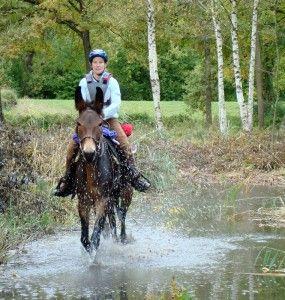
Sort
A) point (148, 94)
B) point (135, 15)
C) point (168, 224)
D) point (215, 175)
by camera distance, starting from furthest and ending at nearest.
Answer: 1. point (148, 94)
2. point (135, 15)
3. point (215, 175)
4. point (168, 224)

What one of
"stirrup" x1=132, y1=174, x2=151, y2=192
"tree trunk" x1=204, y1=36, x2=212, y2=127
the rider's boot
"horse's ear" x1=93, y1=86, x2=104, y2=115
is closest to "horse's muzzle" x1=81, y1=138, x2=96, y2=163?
"horse's ear" x1=93, y1=86, x2=104, y2=115

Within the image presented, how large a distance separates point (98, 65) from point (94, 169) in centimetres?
162

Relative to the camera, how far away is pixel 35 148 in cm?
1571

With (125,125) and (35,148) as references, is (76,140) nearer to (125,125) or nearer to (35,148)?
(125,125)

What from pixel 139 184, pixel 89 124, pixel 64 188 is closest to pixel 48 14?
pixel 139 184

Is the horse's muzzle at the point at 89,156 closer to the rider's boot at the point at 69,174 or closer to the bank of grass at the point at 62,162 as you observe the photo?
the rider's boot at the point at 69,174

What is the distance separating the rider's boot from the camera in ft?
36.4

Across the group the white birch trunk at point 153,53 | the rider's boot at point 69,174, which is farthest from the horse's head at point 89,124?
the white birch trunk at point 153,53

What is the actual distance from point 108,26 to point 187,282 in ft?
83.5

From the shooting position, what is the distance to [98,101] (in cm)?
1077

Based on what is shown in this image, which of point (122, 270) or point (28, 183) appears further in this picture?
point (28, 183)

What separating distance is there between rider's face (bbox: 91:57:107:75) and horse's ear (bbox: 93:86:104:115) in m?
0.86

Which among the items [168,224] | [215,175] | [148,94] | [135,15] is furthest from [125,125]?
[148,94]

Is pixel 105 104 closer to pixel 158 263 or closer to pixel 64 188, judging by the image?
pixel 64 188
